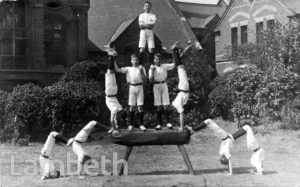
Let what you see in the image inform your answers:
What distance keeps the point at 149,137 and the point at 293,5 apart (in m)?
23.9

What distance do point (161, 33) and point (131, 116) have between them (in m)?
24.4

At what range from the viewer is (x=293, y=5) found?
32.7 meters

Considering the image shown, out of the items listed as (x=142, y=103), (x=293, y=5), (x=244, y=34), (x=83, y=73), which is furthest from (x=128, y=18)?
(x=142, y=103)

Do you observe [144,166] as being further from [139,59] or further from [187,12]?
[187,12]

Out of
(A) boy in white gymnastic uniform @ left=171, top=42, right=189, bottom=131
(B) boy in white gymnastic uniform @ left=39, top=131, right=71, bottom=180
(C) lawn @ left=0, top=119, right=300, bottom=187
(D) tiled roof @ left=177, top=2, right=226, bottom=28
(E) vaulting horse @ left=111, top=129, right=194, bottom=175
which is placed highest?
(D) tiled roof @ left=177, top=2, right=226, bottom=28

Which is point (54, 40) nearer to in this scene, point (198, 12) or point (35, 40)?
point (35, 40)

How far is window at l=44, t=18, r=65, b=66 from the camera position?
95.3 ft

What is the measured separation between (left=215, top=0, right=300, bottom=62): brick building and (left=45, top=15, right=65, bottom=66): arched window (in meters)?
10.7

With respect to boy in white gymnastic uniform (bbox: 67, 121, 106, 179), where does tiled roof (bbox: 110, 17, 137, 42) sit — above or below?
above

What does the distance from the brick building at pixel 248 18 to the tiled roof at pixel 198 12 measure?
5.26 meters

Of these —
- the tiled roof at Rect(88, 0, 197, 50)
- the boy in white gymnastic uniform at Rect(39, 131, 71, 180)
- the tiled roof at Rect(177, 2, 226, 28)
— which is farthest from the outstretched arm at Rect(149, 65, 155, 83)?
the tiled roof at Rect(177, 2, 226, 28)

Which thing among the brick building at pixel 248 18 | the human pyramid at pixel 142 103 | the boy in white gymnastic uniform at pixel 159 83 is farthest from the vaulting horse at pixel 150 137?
the brick building at pixel 248 18

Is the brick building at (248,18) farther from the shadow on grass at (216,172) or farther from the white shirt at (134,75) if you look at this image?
the white shirt at (134,75)

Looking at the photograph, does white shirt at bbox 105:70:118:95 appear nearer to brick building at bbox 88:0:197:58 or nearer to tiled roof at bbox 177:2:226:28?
brick building at bbox 88:0:197:58
